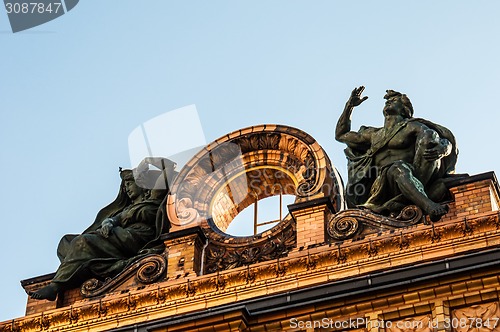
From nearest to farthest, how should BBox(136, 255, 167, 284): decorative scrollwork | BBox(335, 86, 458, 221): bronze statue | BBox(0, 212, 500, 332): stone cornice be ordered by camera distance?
1. BBox(0, 212, 500, 332): stone cornice
2. BBox(335, 86, 458, 221): bronze statue
3. BBox(136, 255, 167, 284): decorative scrollwork

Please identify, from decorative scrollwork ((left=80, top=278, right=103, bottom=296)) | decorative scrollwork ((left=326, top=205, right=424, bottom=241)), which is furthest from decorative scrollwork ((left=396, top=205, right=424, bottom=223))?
decorative scrollwork ((left=80, top=278, right=103, bottom=296))

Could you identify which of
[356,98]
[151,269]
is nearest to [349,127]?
[356,98]

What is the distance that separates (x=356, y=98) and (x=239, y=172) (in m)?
2.75

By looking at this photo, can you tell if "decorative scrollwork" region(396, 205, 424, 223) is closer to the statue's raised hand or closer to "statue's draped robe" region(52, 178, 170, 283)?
the statue's raised hand

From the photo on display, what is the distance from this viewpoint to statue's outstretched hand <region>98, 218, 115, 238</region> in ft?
95.7

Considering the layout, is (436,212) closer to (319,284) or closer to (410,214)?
(410,214)

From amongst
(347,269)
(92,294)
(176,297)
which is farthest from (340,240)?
(92,294)

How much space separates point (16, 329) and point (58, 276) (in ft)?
4.94

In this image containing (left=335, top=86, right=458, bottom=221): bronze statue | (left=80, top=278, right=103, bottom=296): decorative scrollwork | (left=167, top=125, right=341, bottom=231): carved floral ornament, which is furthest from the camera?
(left=167, top=125, right=341, bottom=231): carved floral ornament

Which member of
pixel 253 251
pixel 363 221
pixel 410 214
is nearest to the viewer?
pixel 410 214

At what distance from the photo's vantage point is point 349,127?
29.4 meters

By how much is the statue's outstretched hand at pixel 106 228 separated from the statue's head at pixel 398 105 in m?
5.89

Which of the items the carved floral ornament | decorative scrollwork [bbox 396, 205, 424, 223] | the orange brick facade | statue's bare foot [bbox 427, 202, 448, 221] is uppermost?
the carved floral ornament

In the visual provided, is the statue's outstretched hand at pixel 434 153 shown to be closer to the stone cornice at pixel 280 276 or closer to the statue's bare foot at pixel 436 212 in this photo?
the statue's bare foot at pixel 436 212
